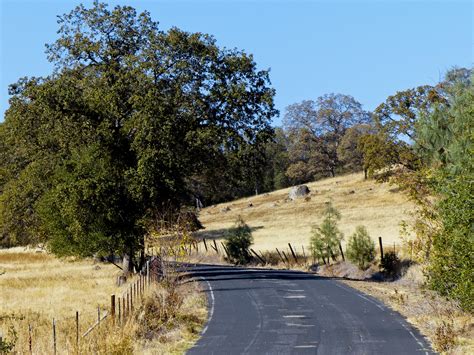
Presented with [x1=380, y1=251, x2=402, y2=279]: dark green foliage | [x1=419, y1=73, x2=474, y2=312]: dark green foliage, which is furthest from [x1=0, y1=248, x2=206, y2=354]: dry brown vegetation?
[x1=380, y1=251, x2=402, y2=279]: dark green foliage

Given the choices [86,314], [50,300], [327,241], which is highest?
[327,241]

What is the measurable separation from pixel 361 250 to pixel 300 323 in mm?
19643

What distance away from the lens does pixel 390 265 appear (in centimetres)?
3944

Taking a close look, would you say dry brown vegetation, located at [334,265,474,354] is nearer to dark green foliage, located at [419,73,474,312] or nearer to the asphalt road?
the asphalt road

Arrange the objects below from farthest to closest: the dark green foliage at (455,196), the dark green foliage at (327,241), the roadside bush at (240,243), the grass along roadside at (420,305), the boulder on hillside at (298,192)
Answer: the boulder on hillside at (298,192), the roadside bush at (240,243), the dark green foliage at (327,241), the grass along roadside at (420,305), the dark green foliage at (455,196)

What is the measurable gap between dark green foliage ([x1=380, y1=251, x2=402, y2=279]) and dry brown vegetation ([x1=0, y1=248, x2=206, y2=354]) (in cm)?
1124

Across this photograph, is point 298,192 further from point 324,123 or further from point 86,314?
point 86,314

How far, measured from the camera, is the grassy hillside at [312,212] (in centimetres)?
6838

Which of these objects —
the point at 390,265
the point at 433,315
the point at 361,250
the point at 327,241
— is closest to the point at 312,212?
the point at 327,241

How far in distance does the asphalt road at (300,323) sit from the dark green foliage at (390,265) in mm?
4806

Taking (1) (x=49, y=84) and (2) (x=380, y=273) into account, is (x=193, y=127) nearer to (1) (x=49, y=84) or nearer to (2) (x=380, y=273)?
(1) (x=49, y=84)

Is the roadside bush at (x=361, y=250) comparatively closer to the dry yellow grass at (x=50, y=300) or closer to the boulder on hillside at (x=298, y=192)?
the dry yellow grass at (x=50, y=300)

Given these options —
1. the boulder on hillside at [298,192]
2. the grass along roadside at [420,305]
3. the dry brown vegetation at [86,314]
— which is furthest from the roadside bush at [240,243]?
the boulder on hillside at [298,192]

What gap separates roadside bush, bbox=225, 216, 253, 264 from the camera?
54.3 meters
